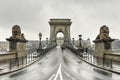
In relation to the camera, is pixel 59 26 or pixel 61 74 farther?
pixel 59 26

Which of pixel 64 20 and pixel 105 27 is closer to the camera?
pixel 105 27

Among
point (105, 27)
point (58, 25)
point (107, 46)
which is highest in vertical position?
point (58, 25)

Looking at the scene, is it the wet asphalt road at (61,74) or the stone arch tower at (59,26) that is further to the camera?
the stone arch tower at (59,26)

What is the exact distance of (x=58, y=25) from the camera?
457 feet

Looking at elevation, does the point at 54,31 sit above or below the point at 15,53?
above

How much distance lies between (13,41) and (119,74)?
17.5m

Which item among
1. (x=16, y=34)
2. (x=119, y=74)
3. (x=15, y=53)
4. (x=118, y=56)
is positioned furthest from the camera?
(x=16, y=34)

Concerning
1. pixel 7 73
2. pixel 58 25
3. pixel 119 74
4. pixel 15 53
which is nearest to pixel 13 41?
pixel 15 53

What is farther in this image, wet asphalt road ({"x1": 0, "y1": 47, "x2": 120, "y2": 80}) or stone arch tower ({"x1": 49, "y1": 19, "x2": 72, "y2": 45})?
stone arch tower ({"x1": 49, "y1": 19, "x2": 72, "y2": 45})

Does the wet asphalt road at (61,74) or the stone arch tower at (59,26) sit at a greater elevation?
the stone arch tower at (59,26)

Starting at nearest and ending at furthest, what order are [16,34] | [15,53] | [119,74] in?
[119,74], [15,53], [16,34]

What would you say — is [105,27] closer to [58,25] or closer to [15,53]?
[15,53]

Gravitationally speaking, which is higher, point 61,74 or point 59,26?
point 59,26

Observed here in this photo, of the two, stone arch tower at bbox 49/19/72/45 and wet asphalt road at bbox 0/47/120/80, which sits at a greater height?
stone arch tower at bbox 49/19/72/45
